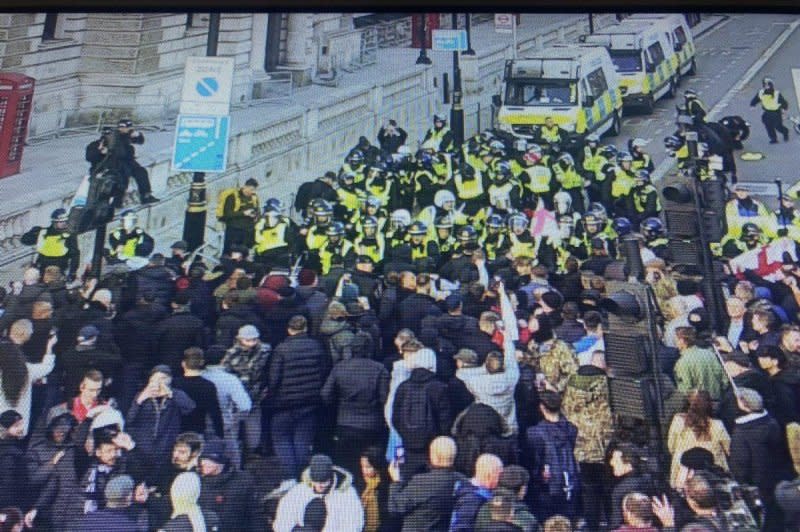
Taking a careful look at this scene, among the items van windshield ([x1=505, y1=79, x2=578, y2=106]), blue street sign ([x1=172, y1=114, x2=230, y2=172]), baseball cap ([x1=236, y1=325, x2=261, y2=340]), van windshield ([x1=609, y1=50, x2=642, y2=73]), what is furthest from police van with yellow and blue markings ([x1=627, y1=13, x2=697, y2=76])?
baseball cap ([x1=236, y1=325, x2=261, y2=340])

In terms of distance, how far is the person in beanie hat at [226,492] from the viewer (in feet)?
12.2

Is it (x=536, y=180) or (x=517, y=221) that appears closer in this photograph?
(x=517, y=221)

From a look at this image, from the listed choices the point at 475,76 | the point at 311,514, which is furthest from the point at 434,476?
the point at 475,76

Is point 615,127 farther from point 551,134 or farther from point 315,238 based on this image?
point 315,238

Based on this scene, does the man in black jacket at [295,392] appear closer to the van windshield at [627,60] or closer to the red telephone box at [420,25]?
the red telephone box at [420,25]

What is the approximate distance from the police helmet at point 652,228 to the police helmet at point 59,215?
303 centimetres

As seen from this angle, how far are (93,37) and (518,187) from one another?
260 cm

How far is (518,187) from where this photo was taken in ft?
16.2

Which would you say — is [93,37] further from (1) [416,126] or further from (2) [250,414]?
(2) [250,414]

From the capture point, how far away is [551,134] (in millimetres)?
5191

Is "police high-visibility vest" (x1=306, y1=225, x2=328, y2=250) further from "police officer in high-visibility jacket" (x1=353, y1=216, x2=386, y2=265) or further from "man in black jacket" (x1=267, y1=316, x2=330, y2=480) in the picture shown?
"man in black jacket" (x1=267, y1=316, x2=330, y2=480)

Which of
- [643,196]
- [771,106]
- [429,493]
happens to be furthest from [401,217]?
[771,106]

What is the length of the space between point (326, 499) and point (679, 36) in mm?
3429

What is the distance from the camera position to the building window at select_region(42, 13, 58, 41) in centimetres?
503
